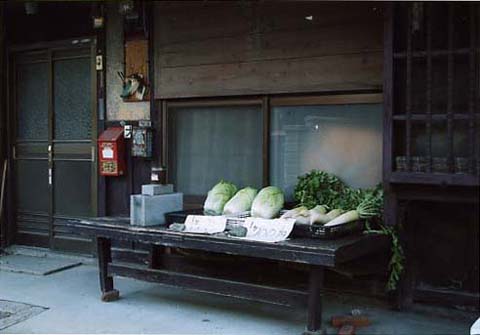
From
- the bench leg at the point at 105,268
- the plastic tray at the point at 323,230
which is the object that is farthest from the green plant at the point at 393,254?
the bench leg at the point at 105,268

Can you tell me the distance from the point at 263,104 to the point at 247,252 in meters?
1.79

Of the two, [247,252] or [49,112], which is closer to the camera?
[247,252]

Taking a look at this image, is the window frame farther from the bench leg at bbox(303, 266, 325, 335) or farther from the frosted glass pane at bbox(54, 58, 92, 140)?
the bench leg at bbox(303, 266, 325, 335)

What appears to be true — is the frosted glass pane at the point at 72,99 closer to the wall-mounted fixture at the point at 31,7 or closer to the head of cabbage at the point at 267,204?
the wall-mounted fixture at the point at 31,7

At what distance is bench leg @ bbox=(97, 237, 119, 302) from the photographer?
516cm

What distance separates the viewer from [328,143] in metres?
5.27

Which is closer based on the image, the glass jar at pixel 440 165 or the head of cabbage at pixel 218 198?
the glass jar at pixel 440 165

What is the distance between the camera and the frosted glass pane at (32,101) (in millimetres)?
7160

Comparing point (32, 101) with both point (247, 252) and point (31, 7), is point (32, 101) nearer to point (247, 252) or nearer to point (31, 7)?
point (31, 7)

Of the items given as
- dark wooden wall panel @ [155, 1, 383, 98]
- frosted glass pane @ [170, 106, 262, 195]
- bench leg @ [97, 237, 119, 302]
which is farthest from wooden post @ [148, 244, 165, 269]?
dark wooden wall panel @ [155, 1, 383, 98]

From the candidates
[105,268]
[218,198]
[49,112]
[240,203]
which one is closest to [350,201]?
[240,203]

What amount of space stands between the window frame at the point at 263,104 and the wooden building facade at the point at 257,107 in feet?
0.04

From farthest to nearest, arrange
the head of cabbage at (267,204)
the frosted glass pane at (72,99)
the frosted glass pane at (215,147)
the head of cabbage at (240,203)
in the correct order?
the frosted glass pane at (72,99), the frosted glass pane at (215,147), the head of cabbage at (240,203), the head of cabbage at (267,204)

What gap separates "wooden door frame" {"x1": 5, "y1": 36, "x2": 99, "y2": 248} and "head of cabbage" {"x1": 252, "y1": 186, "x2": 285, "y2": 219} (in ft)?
8.47
